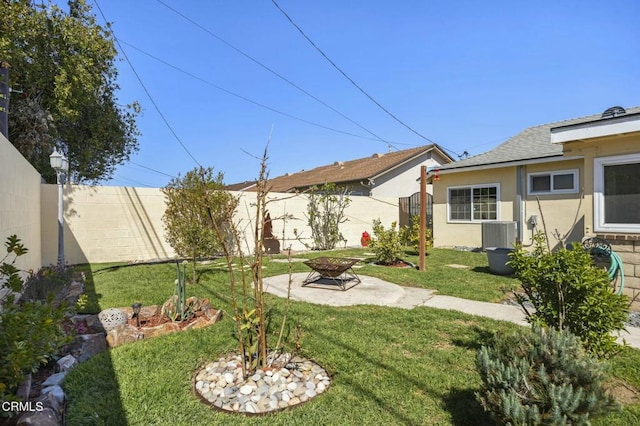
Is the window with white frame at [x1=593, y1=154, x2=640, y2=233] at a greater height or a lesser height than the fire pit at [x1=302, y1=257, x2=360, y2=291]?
greater

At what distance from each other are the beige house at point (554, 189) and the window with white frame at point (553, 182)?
0.9 inches

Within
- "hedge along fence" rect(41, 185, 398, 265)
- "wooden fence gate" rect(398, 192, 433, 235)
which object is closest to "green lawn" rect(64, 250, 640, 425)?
"hedge along fence" rect(41, 185, 398, 265)

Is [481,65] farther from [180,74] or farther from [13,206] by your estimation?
[13,206]

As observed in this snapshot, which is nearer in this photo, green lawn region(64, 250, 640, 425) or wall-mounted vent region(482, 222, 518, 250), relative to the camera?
green lawn region(64, 250, 640, 425)

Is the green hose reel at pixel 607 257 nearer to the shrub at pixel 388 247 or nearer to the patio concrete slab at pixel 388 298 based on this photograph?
the patio concrete slab at pixel 388 298

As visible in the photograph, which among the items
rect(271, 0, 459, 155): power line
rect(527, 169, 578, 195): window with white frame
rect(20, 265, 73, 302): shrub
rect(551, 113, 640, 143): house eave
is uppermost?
rect(271, 0, 459, 155): power line

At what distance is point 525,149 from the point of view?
11305mm

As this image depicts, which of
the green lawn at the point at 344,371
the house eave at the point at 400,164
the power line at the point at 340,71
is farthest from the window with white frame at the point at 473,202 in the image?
the green lawn at the point at 344,371

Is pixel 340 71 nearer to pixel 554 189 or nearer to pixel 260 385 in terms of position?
pixel 554 189

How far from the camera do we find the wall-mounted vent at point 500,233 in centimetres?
1017

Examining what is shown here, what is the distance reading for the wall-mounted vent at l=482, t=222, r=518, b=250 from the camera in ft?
33.4

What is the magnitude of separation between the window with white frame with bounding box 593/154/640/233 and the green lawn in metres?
3.88

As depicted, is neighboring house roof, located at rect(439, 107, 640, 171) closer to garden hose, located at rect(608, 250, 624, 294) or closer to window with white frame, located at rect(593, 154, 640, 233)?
window with white frame, located at rect(593, 154, 640, 233)

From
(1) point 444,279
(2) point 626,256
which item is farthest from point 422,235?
(2) point 626,256
